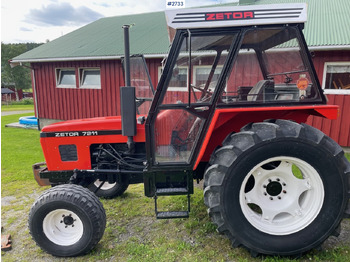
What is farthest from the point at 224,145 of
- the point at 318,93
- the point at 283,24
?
the point at 283,24

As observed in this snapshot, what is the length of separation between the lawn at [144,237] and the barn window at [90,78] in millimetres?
5975

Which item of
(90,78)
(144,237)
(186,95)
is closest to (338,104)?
(186,95)

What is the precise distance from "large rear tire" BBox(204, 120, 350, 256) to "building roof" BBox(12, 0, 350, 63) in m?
4.55

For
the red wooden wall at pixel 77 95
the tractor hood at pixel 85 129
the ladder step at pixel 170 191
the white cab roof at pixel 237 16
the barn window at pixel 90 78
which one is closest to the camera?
the white cab roof at pixel 237 16

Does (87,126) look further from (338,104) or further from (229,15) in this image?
(338,104)

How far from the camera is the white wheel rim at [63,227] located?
2584 mm

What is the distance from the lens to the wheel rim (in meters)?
2.38

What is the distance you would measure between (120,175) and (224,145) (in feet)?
4.33

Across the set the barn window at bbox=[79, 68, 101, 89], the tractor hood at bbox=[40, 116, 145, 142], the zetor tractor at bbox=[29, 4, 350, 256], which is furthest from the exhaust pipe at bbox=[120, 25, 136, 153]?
the barn window at bbox=[79, 68, 101, 89]

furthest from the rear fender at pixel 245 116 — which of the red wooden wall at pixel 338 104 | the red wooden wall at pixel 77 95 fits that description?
the red wooden wall at pixel 77 95

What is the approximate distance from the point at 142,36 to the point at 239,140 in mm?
7946

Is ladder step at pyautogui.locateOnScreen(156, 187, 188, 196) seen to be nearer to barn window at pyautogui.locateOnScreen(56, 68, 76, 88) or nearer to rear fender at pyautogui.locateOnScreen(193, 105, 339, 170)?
rear fender at pyautogui.locateOnScreen(193, 105, 339, 170)

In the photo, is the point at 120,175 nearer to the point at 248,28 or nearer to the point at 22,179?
the point at 248,28

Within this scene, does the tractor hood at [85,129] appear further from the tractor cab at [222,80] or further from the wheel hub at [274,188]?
the wheel hub at [274,188]
